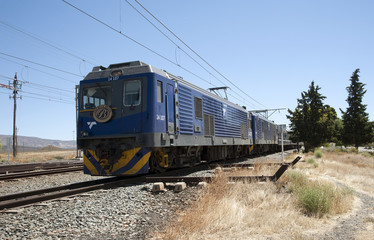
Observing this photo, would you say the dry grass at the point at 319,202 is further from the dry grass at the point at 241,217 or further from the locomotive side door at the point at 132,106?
the locomotive side door at the point at 132,106

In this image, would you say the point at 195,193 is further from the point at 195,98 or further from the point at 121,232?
the point at 195,98

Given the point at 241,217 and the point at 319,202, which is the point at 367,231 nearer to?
the point at 319,202

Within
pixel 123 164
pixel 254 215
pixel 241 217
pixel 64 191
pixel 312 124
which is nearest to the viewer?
pixel 241 217

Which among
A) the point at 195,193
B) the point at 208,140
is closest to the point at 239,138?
the point at 208,140

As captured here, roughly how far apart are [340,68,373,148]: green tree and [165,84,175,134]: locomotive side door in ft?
150

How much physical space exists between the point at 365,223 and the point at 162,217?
11.6 feet

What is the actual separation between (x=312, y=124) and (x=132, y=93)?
89.9 feet

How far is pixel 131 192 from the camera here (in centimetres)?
722

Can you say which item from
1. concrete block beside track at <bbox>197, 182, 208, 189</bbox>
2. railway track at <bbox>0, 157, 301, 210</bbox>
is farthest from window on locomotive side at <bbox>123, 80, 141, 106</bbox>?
concrete block beside track at <bbox>197, 182, 208, 189</bbox>

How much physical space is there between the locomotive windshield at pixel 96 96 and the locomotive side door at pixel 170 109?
6.01ft

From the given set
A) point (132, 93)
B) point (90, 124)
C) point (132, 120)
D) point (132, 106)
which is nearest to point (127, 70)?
point (132, 93)

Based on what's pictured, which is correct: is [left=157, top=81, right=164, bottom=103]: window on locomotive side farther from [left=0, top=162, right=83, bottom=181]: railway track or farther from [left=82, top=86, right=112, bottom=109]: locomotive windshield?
[left=0, top=162, right=83, bottom=181]: railway track

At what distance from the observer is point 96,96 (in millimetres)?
10000

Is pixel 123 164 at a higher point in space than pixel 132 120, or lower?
lower
